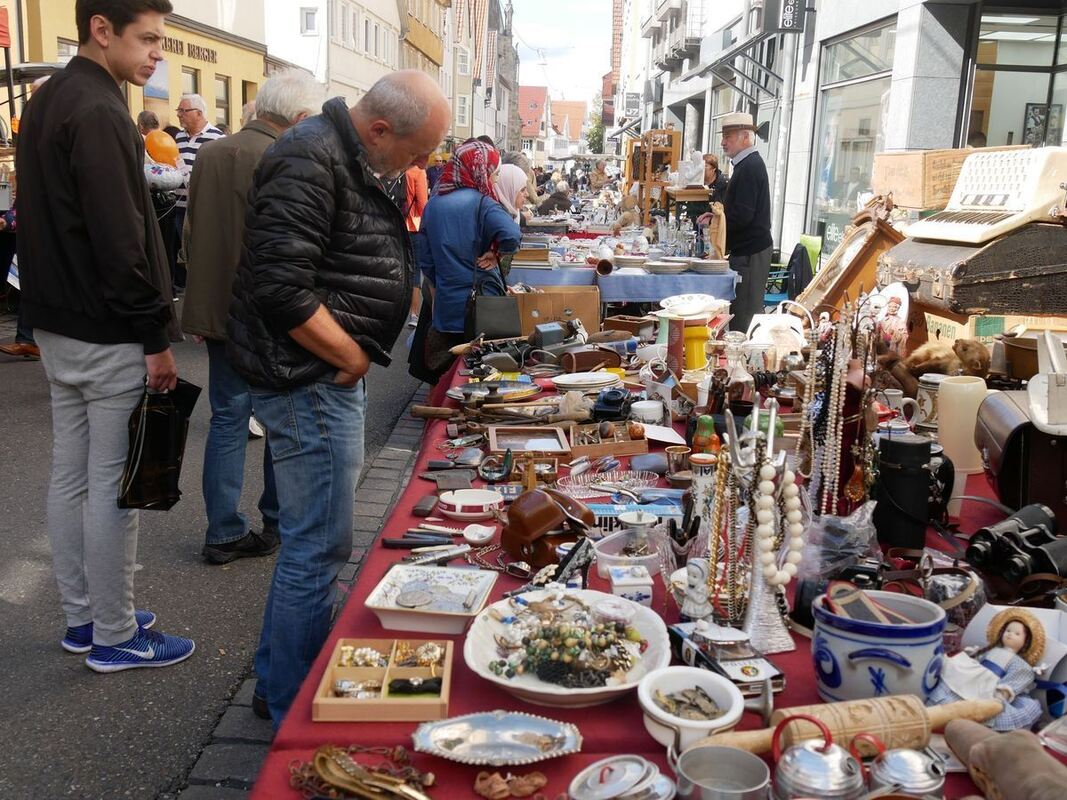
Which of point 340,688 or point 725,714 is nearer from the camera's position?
point 725,714

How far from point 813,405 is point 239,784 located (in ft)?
5.79

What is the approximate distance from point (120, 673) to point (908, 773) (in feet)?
8.37

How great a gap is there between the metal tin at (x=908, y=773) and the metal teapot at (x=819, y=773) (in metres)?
0.03

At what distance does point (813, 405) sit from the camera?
235 centimetres

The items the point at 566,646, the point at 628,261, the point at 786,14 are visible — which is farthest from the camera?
the point at 786,14

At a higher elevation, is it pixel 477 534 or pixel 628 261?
pixel 628 261

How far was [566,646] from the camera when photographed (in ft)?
5.14

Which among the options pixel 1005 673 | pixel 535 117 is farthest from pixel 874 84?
pixel 535 117

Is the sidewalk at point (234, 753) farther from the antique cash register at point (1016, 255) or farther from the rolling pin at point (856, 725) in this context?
the antique cash register at point (1016, 255)

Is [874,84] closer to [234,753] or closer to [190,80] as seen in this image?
[234,753]

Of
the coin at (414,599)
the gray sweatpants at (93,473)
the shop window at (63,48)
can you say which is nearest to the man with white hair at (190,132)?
the shop window at (63,48)

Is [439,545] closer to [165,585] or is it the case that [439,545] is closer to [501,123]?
[165,585]

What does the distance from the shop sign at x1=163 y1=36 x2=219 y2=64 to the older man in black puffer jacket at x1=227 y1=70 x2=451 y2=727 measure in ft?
48.4

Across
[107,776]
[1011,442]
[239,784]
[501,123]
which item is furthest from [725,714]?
[501,123]
